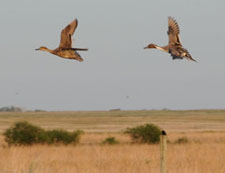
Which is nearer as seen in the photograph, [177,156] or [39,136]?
[177,156]

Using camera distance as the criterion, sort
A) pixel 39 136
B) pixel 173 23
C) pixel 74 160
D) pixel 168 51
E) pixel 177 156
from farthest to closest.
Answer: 1. pixel 39 136
2. pixel 177 156
3. pixel 74 160
4. pixel 173 23
5. pixel 168 51

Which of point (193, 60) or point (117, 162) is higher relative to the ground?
point (193, 60)

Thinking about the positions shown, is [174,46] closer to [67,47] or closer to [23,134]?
[67,47]

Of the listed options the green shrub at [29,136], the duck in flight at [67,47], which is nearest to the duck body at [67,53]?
the duck in flight at [67,47]

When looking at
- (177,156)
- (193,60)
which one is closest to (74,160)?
(177,156)

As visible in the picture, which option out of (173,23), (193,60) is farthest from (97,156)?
(193,60)

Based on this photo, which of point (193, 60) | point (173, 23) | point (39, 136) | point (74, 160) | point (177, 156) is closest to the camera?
point (193, 60)

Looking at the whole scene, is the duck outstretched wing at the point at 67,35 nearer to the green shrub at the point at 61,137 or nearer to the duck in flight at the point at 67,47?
the duck in flight at the point at 67,47

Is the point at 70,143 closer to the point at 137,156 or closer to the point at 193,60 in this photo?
the point at 137,156

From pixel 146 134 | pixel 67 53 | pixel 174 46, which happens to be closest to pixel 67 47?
pixel 67 53

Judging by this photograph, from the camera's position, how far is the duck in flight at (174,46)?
9.55 metres

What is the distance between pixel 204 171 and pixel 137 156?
22.4 feet

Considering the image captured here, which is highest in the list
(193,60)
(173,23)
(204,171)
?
(173,23)

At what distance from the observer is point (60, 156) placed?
26.5m
